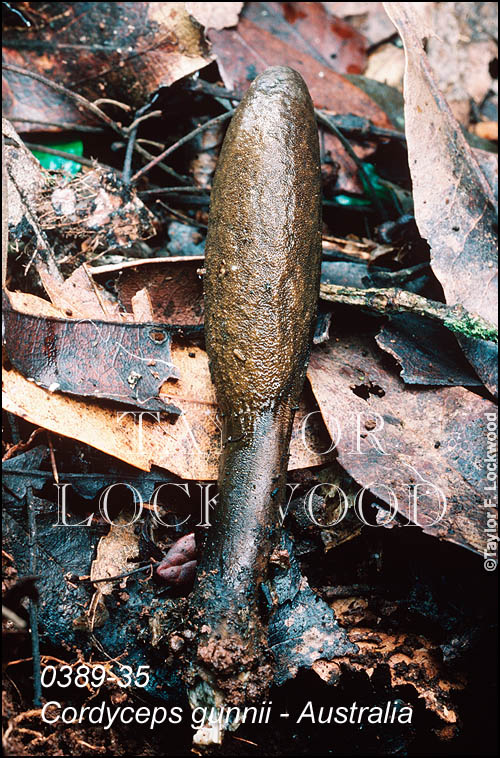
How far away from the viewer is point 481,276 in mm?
1626

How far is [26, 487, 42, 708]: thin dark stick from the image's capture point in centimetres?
122


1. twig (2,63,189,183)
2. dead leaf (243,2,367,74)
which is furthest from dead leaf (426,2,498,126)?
twig (2,63,189,183)

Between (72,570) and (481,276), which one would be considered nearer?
(72,570)

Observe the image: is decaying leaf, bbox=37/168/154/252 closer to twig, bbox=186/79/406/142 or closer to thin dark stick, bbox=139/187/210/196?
thin dark stick, bbox=139/187/210/196

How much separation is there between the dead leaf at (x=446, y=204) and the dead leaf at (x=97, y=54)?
68cm

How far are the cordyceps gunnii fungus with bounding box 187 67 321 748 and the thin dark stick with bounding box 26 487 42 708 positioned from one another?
341 mm

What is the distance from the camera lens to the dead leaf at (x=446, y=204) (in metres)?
1.57

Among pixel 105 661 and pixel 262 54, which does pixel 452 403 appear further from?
pixel 262 54

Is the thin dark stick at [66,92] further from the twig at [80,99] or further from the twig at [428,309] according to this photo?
the twig at [428,309]

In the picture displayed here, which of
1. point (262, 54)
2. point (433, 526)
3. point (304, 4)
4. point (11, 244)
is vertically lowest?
→ point (433, 526)

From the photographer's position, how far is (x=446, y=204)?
162cm

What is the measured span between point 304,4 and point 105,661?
2.53 metres

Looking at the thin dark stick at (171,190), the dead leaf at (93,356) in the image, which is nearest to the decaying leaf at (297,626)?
the dead leaf at (93,356)

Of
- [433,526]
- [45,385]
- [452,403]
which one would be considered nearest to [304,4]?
[452,403]
